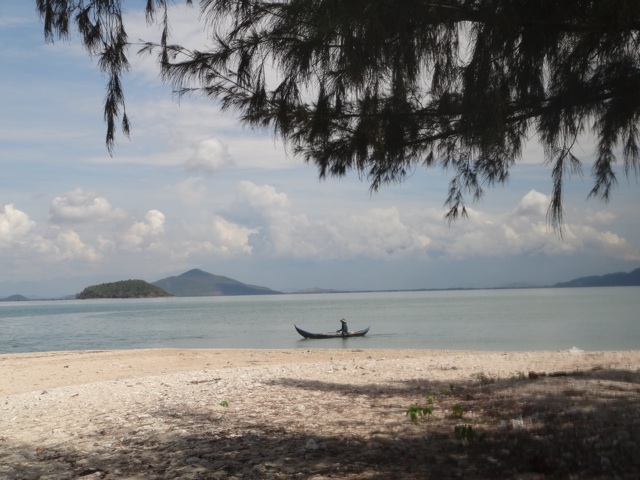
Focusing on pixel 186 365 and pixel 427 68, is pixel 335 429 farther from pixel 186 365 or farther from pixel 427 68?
pixel 186 365

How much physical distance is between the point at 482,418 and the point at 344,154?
2.86 m

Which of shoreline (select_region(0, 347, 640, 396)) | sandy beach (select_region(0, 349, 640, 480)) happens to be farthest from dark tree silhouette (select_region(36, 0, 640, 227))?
shoreline (select_region(0, 347, 640, 396))

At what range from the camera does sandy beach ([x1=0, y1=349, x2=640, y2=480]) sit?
15.9ft

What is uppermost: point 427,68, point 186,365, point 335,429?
point 427,68

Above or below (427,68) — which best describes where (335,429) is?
below

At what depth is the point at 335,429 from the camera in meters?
6.24

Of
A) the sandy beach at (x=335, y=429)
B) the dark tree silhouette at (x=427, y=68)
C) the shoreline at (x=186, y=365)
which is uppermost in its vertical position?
the dark tree silhouette at (x=427, y=68)

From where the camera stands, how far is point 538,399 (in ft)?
22.9

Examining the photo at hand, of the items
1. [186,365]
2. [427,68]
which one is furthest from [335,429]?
[186,365]

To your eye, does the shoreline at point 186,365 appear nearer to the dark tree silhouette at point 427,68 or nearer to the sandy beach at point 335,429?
the sandy beach at point 335,429

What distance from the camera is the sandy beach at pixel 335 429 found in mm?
4855

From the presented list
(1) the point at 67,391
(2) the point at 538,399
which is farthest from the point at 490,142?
(1) the point at 67,391

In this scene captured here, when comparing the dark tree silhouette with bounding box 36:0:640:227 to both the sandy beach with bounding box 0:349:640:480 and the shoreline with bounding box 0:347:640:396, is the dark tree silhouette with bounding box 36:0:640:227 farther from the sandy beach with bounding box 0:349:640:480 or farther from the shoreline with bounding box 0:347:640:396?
the shoreline with bounding box 0:347:640:396

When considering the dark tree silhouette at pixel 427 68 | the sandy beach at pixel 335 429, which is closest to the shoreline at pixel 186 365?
the sandy beach at pixel 335 429
